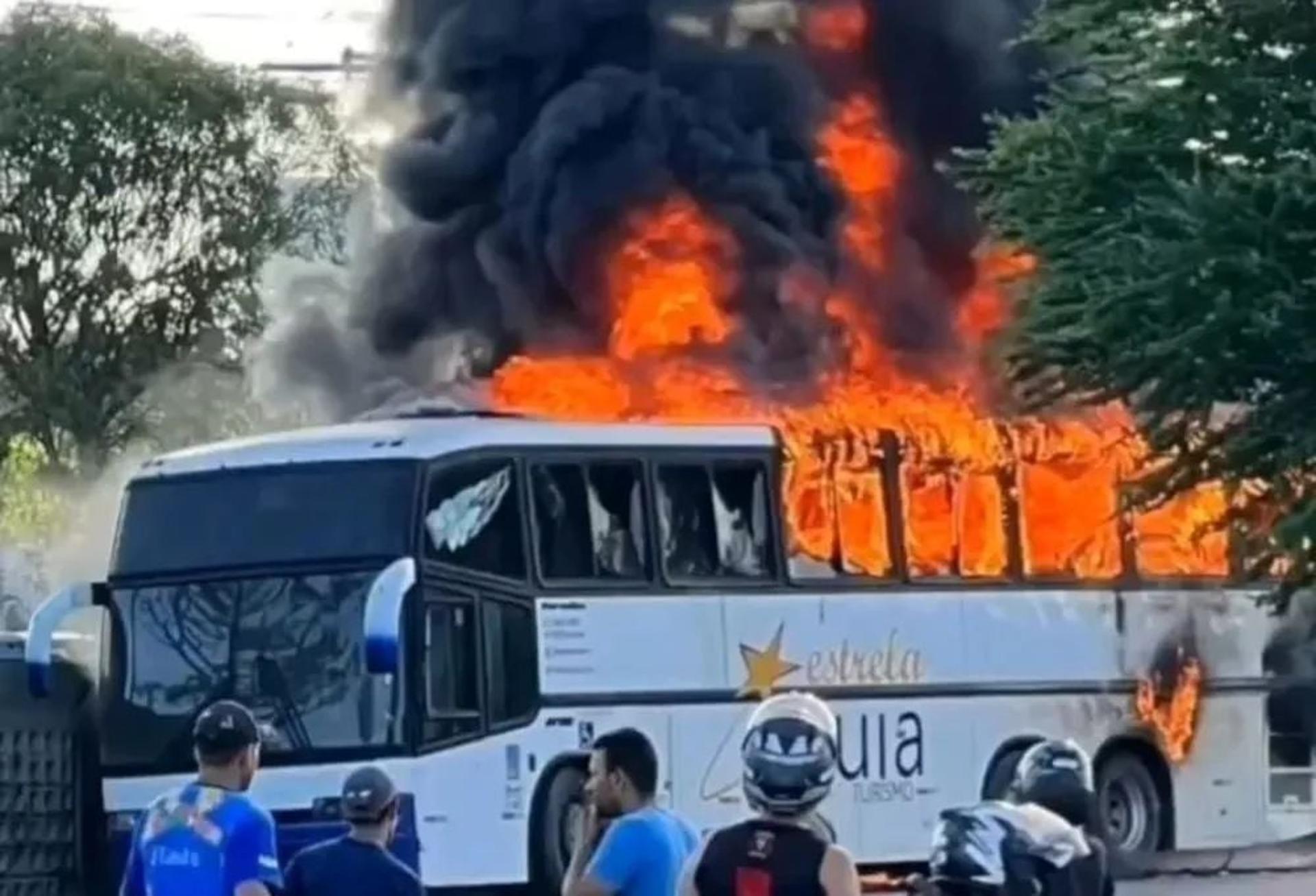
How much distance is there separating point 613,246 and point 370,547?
7.82 meters

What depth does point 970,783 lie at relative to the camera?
2427cm

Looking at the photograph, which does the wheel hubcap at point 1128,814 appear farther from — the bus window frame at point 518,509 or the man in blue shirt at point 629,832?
the man in blue shirt at point 629,832

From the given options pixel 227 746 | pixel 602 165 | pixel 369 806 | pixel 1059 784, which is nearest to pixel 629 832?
pixel 369 806

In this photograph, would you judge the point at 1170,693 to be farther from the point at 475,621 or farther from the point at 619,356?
the point at 475,621

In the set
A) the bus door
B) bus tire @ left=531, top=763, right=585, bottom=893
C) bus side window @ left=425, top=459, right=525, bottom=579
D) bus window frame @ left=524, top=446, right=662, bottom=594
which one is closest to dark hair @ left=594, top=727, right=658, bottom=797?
the bus door

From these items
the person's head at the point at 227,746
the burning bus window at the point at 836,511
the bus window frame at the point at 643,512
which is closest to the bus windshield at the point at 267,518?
the bus window frame at the point at 643,512

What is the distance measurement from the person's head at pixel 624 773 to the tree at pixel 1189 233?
18.2ft

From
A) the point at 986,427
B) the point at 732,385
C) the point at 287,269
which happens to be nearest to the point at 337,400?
the point at 732,385

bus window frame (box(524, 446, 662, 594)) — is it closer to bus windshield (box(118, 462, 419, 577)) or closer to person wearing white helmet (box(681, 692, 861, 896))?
bus windshield (box(118, 462, 419, 577))

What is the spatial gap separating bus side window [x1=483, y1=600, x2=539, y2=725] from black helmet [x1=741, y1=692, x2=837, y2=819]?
13536mm

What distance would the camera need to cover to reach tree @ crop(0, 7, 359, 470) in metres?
45.8

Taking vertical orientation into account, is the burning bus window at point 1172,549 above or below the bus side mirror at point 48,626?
above

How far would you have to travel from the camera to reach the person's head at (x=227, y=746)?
10.4m

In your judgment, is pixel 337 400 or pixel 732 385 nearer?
pixel 732 385
